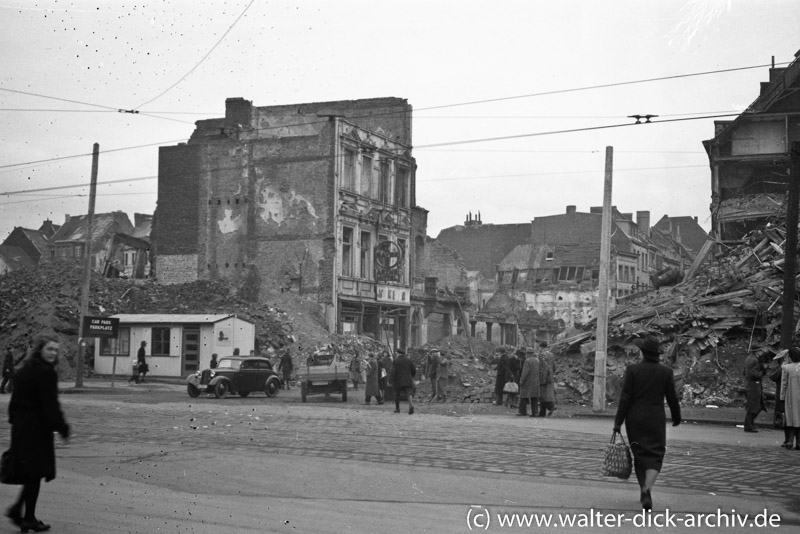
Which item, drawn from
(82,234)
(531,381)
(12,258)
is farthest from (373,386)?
(12,258)

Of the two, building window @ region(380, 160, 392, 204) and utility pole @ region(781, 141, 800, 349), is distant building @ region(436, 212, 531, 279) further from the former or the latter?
utility pole @ region(781, 141, 800, 349)

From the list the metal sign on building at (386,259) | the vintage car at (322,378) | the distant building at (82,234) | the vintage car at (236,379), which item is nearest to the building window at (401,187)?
the metal sign on building at (386,259)

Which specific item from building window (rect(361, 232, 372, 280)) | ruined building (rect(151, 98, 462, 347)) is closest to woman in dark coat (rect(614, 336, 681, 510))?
ruined building (rect(151, 98, 462, 347))

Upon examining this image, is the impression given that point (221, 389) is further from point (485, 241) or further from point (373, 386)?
point (485, 241)

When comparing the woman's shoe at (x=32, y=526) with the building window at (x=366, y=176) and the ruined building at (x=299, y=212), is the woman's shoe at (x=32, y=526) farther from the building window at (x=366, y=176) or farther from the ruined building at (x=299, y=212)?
the building window at (x=366, y=176)

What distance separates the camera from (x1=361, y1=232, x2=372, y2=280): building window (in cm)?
5256

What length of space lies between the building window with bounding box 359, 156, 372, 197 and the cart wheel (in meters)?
23.2

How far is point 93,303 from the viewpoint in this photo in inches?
1836

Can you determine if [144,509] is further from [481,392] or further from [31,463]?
[481,392]

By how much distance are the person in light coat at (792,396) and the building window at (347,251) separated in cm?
3598

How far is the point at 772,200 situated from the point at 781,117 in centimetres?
496

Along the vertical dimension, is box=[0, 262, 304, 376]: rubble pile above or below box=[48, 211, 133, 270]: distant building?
below

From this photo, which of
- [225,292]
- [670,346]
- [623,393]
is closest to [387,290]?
[225,292]

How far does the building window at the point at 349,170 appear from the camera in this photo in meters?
50.7
